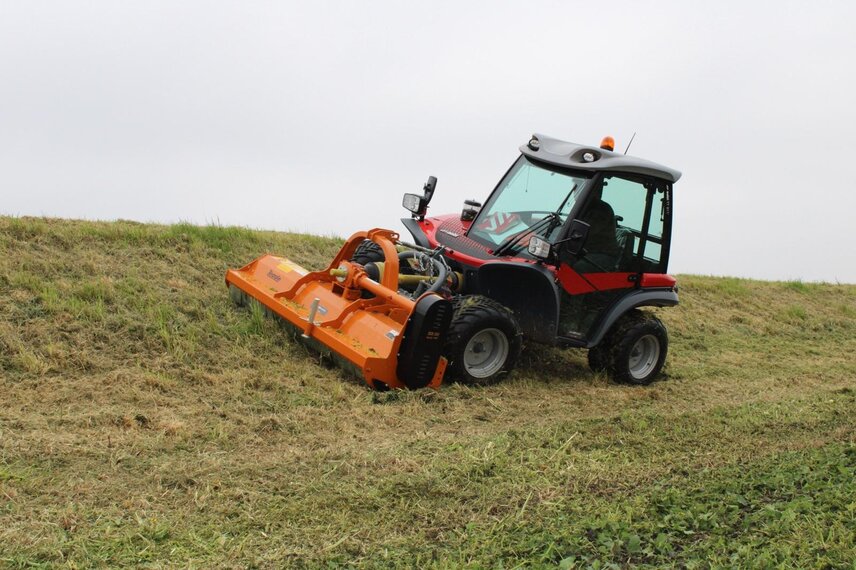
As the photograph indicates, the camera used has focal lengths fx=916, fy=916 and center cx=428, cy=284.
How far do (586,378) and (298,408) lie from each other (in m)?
2.98

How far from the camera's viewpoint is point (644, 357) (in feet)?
27.8

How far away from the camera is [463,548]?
4270 mm

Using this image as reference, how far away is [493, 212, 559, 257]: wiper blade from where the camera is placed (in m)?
7.77

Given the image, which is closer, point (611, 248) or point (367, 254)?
point (611, 248)

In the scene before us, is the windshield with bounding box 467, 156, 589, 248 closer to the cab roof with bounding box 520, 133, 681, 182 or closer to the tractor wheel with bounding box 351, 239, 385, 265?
the cab roof with bounding box 520, 133, 681, 182

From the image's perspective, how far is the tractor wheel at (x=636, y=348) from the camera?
26.6 feet

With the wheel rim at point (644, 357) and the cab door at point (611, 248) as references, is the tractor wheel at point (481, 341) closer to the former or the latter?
the cab door at point (611, 248)

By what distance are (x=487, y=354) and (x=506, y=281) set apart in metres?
0.66

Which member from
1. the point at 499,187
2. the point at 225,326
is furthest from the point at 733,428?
the point at 225,326

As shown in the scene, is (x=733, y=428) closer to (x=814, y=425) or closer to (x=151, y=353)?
(x=814, y=425)

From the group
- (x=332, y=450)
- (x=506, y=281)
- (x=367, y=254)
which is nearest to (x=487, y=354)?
(x=506, y=281)

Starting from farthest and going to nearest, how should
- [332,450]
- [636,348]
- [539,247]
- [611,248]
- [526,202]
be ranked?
[636,348]
[526,202]
[611,248]
[539,247]
[332,450]

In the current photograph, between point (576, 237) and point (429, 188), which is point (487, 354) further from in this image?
point (429, 188)

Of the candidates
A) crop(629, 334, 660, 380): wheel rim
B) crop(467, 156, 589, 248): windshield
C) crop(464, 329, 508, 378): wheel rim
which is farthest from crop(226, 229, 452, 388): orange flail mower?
crop(629, 334, 660, 380): wheel rim
